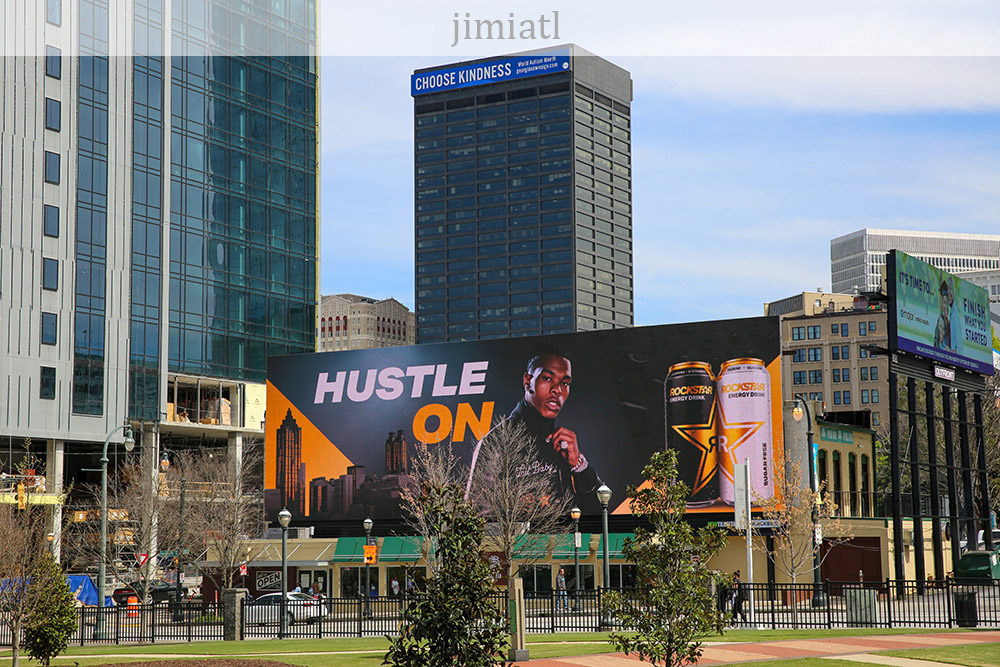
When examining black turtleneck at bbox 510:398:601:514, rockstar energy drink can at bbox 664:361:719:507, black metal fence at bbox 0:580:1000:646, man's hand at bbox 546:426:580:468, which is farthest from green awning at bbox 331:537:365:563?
black metal fence at bbox 0:580:1000:646

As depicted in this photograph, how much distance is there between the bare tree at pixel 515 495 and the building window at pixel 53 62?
44487 millimetres

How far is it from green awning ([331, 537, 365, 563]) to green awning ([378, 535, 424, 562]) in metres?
1.29

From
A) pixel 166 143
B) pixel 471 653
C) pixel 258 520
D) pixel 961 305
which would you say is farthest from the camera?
pixel 166 143

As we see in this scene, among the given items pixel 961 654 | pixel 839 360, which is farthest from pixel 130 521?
pixel 839 360

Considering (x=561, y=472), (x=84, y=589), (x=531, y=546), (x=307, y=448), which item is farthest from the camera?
(x=307, y=448)

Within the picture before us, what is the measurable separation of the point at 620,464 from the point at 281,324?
48.1 m

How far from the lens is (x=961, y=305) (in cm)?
6775

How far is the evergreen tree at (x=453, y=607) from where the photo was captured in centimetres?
1484

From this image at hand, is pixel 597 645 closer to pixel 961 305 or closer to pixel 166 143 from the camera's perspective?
pixel 961 305

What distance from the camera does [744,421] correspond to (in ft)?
218

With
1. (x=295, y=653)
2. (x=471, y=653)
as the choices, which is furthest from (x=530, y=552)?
(x=471, y=653)

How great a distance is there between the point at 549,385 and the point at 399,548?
1410 centimetres

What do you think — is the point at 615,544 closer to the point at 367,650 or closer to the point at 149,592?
the point at 149,592

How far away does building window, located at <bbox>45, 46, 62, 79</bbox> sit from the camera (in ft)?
287
